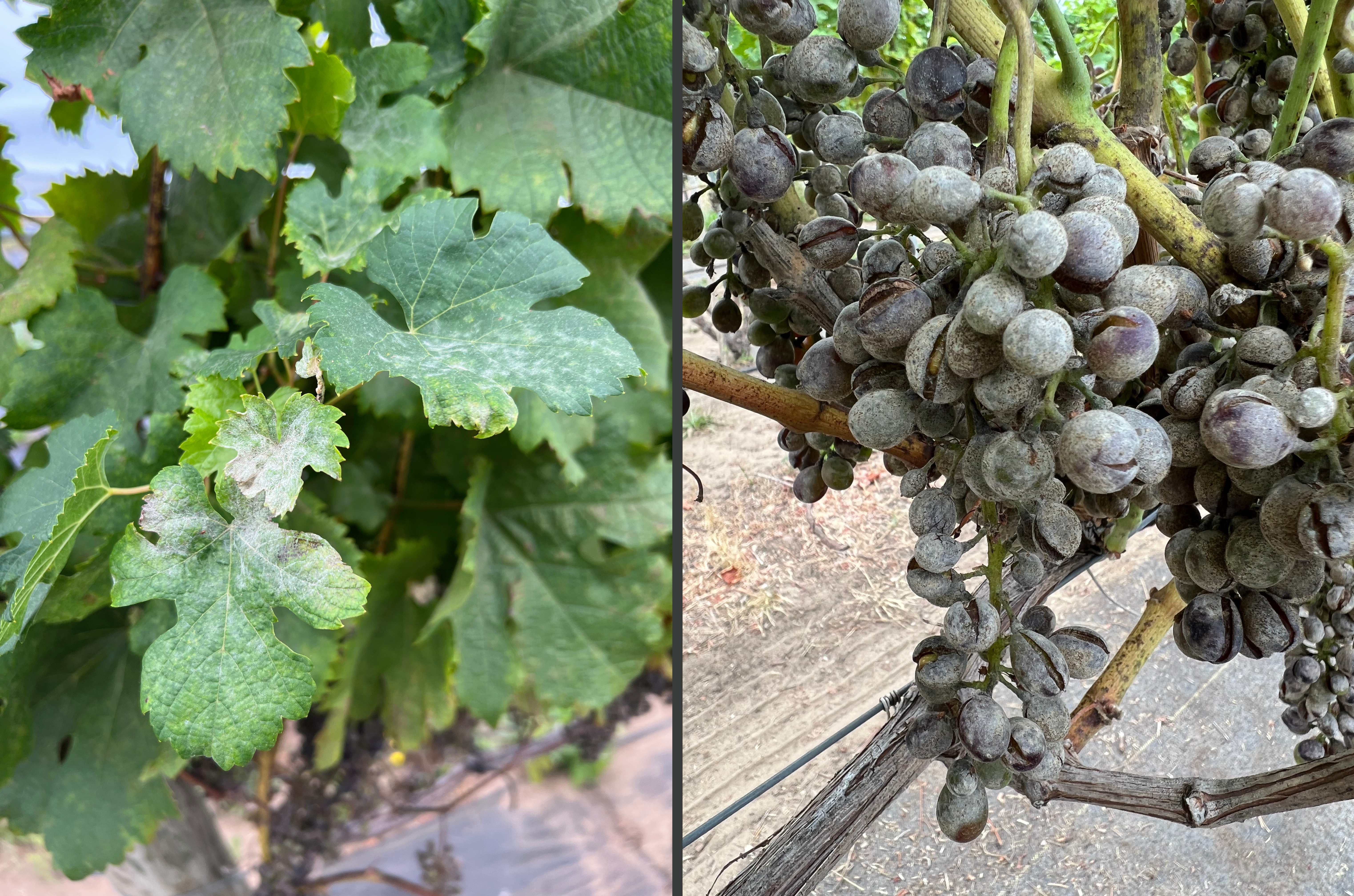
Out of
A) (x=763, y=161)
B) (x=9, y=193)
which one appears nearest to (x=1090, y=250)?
(x=763, y=161)

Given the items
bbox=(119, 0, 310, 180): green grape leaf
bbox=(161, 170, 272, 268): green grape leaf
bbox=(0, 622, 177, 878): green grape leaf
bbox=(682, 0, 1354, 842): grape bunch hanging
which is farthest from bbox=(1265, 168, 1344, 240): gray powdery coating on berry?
bbox=(0, 622, 177, 878): green grape leaf

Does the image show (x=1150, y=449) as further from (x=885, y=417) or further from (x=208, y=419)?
(x=208, y=419)

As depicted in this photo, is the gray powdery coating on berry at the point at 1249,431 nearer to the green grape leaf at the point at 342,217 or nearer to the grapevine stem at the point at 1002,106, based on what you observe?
the grapevine stem at the point at 1002,106

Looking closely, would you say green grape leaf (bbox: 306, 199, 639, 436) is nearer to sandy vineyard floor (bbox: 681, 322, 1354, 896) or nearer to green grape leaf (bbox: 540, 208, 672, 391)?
green grape leaf (bbox: 540, 208, 672, 391)

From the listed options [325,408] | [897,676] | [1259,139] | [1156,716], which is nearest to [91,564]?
[325,408]

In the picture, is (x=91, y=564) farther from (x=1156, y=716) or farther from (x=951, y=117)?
(x=1156, y=716)
